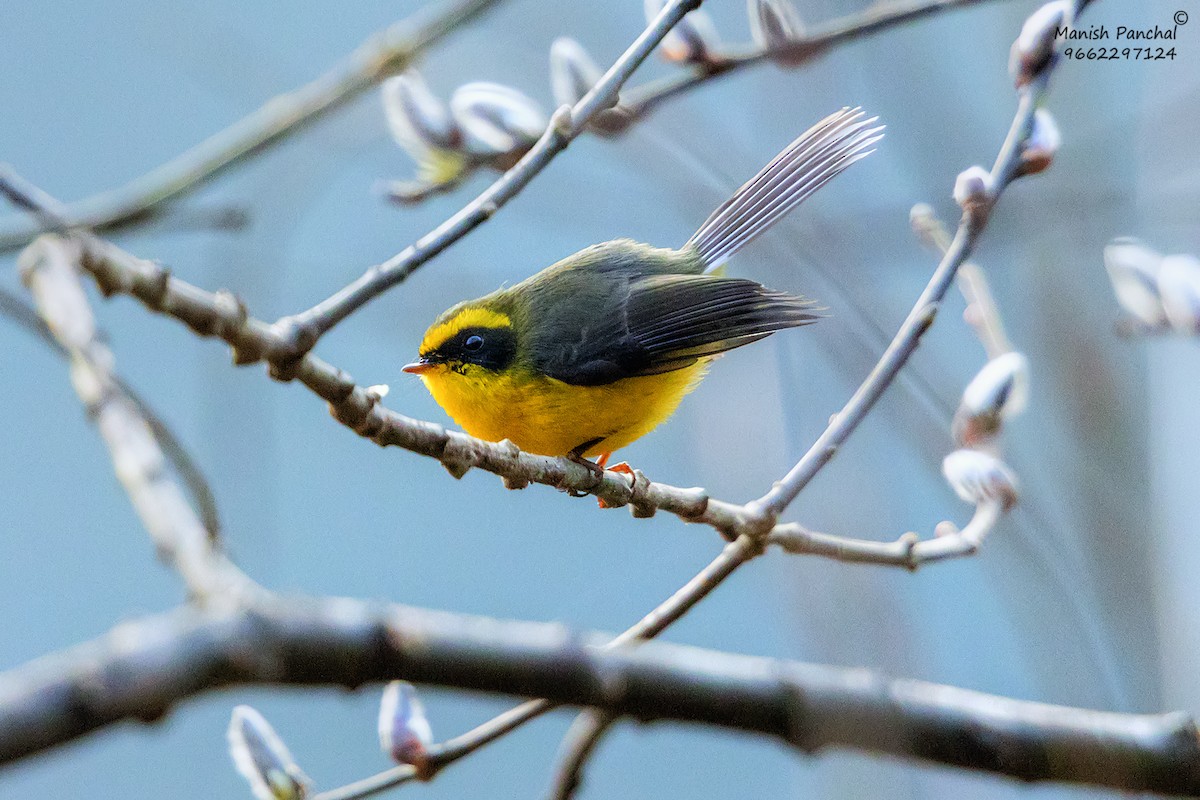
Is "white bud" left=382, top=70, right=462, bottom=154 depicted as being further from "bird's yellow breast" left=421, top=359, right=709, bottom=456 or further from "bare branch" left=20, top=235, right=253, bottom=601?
"bare branch" left=20, top=235, right=253, bottom=601

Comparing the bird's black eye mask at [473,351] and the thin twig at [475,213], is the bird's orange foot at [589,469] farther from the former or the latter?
the thin twig at [475,213]

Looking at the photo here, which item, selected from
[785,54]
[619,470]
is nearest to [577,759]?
[619,470]

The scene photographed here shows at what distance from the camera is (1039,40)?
220 centimetres

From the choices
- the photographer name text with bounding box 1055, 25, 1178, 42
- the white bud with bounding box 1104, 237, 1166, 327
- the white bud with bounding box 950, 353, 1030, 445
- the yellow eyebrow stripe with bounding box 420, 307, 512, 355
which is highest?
the yellow eyebrow stripe with bounding box 420, 307, 512, 355

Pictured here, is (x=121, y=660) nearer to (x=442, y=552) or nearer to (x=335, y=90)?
(x=335, y=90)

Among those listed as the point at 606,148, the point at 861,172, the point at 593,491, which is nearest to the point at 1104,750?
the point at 593,491

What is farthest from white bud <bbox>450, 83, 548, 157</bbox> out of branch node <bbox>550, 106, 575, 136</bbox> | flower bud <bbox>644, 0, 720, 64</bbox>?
branch node <bbox>550, 106, 575, 136</bbox>

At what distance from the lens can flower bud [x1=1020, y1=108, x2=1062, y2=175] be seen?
2234mm

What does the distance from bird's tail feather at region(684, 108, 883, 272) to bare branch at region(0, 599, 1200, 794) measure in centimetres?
170

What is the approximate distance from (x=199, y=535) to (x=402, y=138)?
68.7 inches

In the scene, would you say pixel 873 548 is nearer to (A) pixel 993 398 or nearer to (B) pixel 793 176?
(A) pixel 993 398

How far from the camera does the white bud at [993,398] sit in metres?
2.35

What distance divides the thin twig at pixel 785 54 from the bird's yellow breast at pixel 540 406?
62cm

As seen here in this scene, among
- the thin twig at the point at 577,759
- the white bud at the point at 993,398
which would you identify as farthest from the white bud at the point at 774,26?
the thin twig at the point at 577,759
